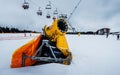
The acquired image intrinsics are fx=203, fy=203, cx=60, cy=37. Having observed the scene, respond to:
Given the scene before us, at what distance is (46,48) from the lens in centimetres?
738

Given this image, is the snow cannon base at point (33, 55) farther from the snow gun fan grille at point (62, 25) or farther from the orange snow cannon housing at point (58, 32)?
the snow gun fan grille at point (62, 25)

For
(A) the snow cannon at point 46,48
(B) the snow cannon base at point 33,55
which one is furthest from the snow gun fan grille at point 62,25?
(B) the snow cannon base at point 33,55

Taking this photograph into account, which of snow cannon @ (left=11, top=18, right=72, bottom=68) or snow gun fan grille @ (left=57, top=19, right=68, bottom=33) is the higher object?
snow gun fan grille @ (left=57, top=19, right=68, bottom=33)

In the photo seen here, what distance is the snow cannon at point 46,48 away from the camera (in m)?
6.50

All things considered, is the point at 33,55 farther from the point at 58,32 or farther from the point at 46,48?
the point at 58,32

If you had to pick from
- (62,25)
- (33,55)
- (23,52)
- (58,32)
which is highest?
(62,25)

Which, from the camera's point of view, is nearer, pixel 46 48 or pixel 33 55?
pixel 33 55

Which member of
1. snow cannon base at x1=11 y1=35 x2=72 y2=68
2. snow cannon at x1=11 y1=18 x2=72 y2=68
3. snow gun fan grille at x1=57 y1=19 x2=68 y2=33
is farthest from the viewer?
snow gun fan grille at x1=57 y1=19 x2=68 y2=33

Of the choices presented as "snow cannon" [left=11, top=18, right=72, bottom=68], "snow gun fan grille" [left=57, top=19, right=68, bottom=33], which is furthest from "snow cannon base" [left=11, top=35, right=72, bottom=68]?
"snow gun fan grille" [left=57, top=19, right=68, bottom=33]

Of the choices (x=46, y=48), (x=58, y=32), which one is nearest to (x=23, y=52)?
(x=46, y=48)

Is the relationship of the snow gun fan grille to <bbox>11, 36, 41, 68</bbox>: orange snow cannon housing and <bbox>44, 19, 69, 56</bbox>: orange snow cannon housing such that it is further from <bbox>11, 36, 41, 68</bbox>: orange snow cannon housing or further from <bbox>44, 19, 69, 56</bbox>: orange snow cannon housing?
<bbox>11, 36, 41, 68</bbox>: orange snow cannon housing

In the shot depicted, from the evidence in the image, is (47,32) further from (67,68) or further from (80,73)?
(80,73)

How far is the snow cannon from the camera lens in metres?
→ 6.50

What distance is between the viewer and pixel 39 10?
742 inches
